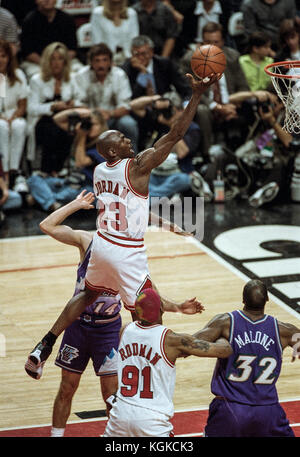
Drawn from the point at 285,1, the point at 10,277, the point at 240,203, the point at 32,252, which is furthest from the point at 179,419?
the point at 285,1

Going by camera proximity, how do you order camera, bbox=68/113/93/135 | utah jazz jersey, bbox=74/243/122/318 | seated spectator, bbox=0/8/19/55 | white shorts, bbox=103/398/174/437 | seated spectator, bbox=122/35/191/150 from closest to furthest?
white shorts, bbox=103/398/174/437 < utah jazz jersey, bbox=74/243/122/318 < camera, bbox=68/113/93/135 < seated spectator, bbox=122/35/191/150 < seated spectator, bbox=0/8/19/55

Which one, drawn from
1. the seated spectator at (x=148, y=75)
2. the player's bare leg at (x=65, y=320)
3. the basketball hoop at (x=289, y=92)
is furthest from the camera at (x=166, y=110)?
the player's bare leg at (x=65, y=320)

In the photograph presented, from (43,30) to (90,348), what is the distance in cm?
828

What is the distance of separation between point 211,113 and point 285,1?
2718mm

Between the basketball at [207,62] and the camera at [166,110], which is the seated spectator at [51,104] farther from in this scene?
the basketball at [207,62]

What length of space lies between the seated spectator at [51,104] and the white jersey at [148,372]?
25.5ft

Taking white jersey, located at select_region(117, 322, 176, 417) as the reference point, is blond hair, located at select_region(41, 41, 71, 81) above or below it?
above

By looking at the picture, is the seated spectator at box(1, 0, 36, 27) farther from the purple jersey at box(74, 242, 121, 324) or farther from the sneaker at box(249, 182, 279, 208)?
the purple jersey at box(74, 242, 121, 324)

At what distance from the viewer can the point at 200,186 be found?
13.0m

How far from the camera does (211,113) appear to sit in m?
13.3

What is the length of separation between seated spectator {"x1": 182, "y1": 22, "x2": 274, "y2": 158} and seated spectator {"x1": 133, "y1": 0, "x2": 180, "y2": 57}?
3.43ft

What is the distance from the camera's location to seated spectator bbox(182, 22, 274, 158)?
13211 millimetres

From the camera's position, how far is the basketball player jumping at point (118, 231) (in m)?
6.53

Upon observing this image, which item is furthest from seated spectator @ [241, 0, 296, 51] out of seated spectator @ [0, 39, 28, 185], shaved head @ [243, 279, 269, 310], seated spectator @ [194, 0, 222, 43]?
shaved head @ [243, 279, 269, 310]
